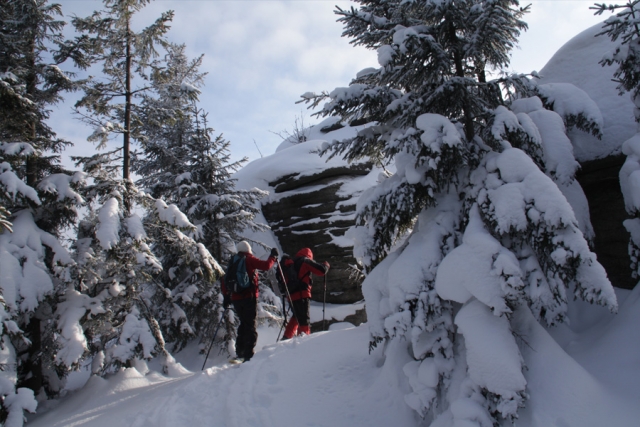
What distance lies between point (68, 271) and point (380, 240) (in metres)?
5.67

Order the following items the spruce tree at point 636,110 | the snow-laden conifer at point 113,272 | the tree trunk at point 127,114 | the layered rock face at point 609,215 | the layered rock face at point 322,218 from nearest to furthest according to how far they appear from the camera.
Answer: the spruce tree at point 636,110 → the layered rock face at point 609,215 → the snow-laden conifer at point 113,272 → the tree trunk at point 127,114 → the layered rock face at point 322,218

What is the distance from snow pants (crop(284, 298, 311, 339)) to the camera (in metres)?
8.27

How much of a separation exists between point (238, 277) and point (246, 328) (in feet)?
3.15

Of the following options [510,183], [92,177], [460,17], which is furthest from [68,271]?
[460,17]

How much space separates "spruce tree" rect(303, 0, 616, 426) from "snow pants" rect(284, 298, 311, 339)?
11.3 feet

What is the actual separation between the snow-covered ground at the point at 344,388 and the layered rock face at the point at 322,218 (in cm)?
784

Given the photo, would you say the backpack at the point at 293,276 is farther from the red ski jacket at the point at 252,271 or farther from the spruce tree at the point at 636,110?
the spruce tree at the point at 636,110

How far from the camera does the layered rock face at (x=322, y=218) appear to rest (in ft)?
49.4

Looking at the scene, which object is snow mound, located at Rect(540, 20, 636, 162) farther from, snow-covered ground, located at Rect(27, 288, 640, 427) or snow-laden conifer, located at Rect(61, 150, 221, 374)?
snow-laden conifer, located at Rect(61, 150, 221, 374)

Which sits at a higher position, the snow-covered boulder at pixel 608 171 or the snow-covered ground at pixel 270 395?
the snow-covered boulder at pixel 608 171

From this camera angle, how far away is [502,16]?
495 cm

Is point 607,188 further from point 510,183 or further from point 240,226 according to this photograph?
point 240,226

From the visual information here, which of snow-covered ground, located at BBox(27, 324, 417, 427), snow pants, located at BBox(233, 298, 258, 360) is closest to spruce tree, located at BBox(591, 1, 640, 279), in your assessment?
snow-covered ground, located at BBox(27, 324, 417, 427)

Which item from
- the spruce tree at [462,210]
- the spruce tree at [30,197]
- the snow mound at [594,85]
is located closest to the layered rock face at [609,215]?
the snow mound at [594,85]
